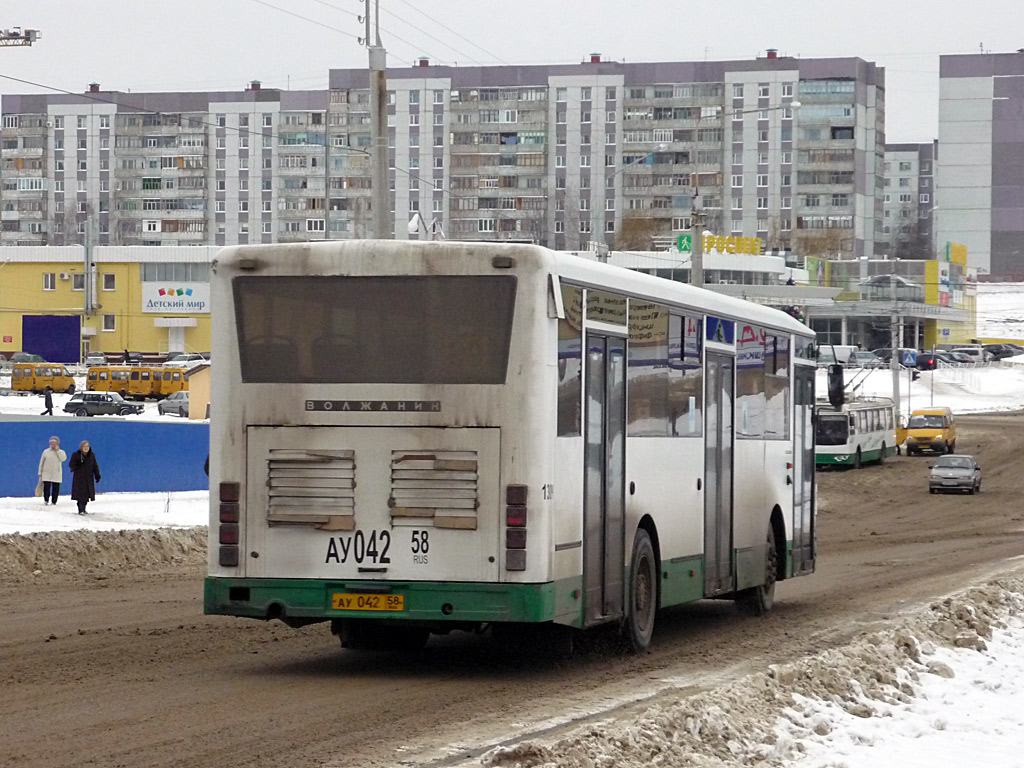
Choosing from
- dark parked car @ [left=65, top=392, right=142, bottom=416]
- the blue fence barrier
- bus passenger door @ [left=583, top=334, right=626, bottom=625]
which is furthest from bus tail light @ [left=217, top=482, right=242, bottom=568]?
dark parked car @ [left=65, top=392, right=142, bottom=416]

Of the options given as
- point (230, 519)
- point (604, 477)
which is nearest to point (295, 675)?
point (230, 519)

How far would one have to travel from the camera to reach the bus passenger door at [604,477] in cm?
1254

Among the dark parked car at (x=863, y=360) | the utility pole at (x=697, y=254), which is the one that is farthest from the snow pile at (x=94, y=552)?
the dark parked car at (x=863, y=360)

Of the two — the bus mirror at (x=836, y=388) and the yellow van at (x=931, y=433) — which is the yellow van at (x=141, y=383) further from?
the bus mirror at (x=836, y=388)

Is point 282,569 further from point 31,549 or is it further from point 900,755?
point 31,549

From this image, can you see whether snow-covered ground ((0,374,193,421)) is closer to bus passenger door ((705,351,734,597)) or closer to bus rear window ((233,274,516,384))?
bus passenger door ((705,351,734,597))

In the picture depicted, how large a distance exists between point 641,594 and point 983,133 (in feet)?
534

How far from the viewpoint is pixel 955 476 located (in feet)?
186

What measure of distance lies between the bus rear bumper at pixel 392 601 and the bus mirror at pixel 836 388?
8.58 meters

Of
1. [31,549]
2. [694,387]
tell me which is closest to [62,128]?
[31,549]

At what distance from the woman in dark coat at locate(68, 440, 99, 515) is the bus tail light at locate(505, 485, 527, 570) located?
68.1 feet

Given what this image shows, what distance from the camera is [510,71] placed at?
490 ft

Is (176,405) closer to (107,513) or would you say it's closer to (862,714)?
(107,513)

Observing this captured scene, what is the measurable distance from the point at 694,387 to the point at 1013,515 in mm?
34573
